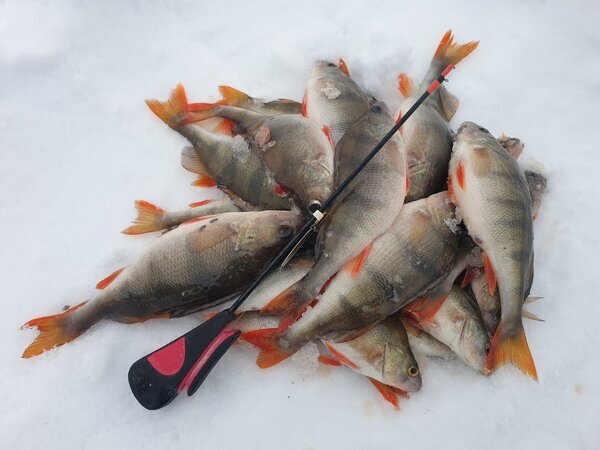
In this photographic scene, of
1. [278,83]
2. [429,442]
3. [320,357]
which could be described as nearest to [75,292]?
[320,357]

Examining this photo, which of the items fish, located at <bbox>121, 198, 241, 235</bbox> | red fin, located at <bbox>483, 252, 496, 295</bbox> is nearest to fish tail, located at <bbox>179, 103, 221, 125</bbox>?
fish, located at <bbox>121, 198, 241, 235</bbox>

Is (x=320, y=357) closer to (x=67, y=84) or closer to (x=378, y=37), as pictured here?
(x=378, y=37)

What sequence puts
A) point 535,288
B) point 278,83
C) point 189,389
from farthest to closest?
point 278,83 → point 535,288 → point 189,389

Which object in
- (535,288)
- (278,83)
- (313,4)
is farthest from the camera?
(313,4)

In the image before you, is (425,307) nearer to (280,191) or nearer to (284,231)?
(284,231)

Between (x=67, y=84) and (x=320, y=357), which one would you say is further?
(x=67, y=84)

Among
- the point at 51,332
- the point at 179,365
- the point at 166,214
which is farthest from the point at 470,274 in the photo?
the point at 51,332

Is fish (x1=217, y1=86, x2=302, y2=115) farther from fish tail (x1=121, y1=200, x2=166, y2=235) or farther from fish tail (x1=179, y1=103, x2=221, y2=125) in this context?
fish tail (x1=121, y1=200, x2=166, y2=235)
